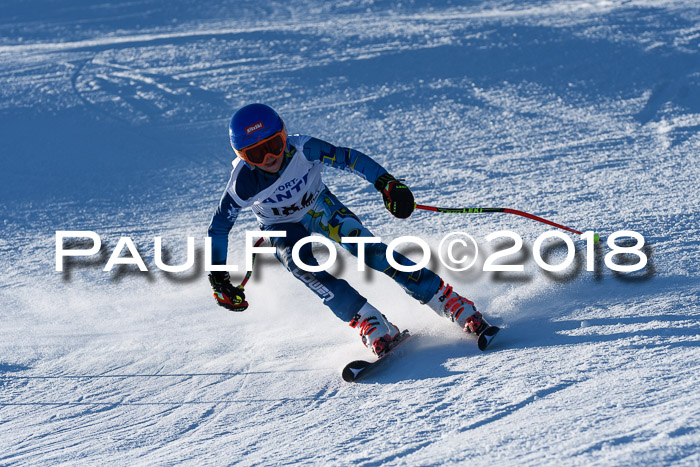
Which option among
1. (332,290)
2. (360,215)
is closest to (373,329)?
(332,290)

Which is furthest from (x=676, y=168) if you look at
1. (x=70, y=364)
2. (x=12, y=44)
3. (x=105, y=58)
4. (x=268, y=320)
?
(x=12, y=44)

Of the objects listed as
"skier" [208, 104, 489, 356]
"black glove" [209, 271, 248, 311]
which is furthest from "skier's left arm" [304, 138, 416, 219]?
"black glove" [209, 271, 248, 311]

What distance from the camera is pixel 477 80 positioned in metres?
9.05

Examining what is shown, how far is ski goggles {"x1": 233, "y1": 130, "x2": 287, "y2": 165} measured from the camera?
433cm

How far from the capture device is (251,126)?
14.1ft

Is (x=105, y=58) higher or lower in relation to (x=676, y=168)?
higher

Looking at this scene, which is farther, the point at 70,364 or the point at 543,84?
the point at 543,84

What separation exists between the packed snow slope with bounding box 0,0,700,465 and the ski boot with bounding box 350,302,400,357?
0.18 metres

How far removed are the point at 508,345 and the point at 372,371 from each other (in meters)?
0.74

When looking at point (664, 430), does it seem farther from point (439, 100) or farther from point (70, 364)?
point (439, 100)

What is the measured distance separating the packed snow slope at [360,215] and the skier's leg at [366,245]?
31 cm

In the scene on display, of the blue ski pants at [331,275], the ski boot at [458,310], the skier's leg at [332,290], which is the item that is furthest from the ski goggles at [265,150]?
the ski boot at [458,310]

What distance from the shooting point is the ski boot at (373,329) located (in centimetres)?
447

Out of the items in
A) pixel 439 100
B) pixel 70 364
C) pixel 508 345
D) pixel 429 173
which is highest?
pixel 439 100
